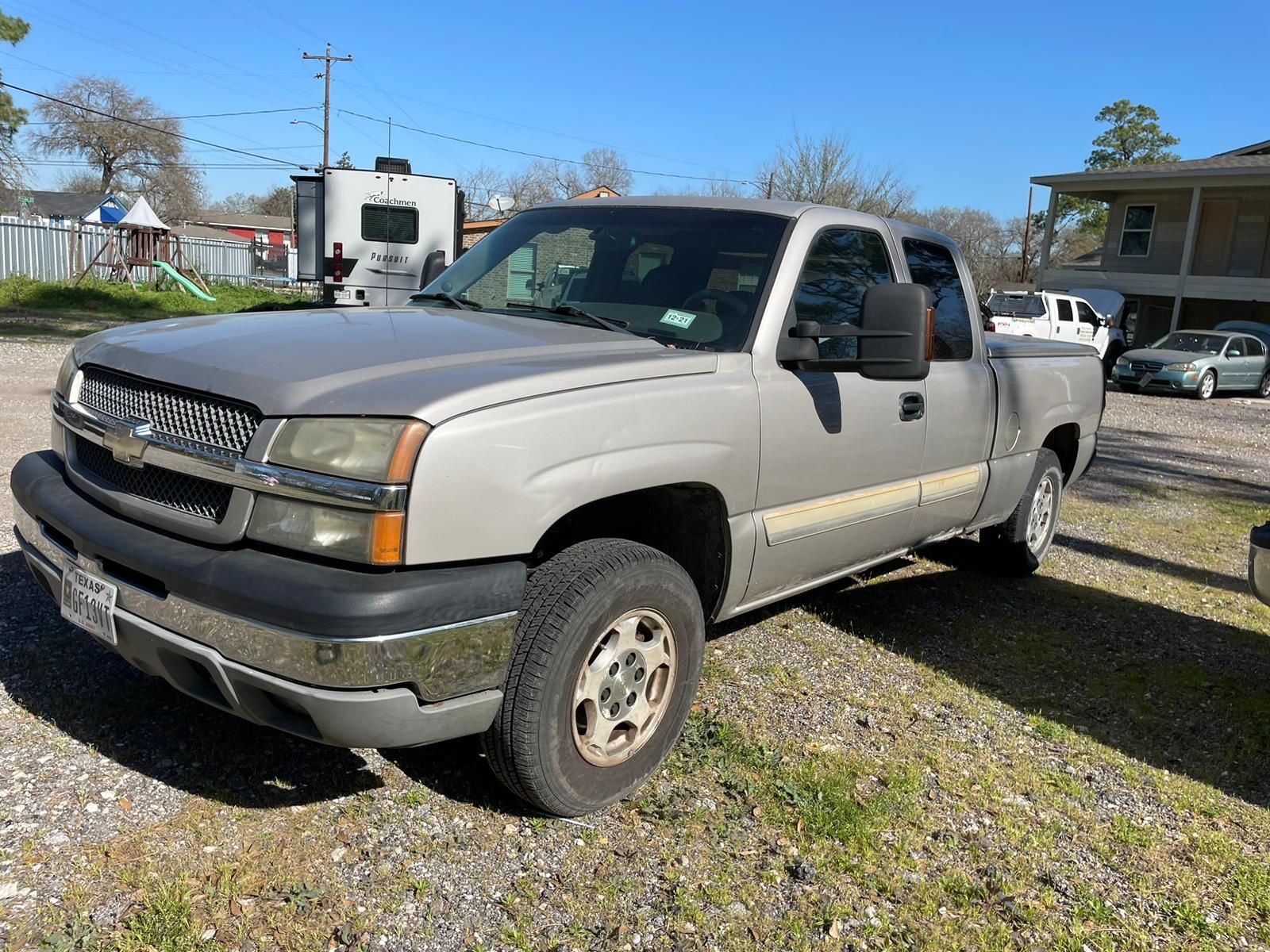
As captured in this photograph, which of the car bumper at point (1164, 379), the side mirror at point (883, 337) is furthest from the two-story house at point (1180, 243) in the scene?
the side mirror at point (883, 337)

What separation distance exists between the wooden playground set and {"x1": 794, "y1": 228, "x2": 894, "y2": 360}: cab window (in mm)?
25852

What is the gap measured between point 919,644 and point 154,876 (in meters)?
3.42

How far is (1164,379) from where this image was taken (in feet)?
63.5

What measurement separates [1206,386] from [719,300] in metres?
19.1

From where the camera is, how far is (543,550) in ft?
10.7

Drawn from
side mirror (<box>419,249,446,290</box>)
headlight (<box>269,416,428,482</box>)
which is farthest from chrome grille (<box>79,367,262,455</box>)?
side mirror (<box>419,249,446,290</box>)

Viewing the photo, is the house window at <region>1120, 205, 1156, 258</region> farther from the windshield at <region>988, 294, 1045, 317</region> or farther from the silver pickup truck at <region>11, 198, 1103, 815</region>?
the silver pickup truck at <region>11, 198, 1103, 815</region>

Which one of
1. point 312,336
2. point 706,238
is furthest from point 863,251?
point 312,336

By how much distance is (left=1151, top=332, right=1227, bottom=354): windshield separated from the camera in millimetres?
19922

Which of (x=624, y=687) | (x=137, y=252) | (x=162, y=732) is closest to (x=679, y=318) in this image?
(x=624, y=687)

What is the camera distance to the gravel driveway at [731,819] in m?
2.60

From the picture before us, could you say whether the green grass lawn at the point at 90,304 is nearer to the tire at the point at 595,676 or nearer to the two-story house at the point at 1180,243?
the tire at the point at 595,676

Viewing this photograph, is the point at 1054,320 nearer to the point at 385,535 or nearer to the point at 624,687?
the point at 624,687

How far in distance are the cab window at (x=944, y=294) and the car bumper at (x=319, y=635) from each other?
2.69m
